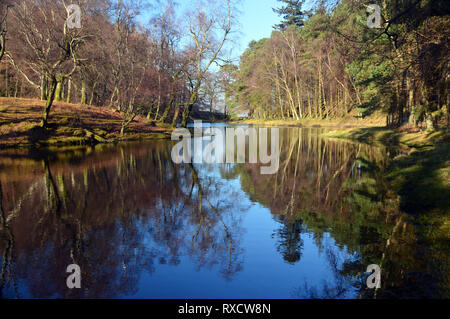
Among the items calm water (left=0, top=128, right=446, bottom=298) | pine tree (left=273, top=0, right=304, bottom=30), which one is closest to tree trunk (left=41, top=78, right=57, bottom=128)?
calm water (left=0, top=128, right=446, bottom=298)

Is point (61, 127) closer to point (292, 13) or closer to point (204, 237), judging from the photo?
point (204, 237)

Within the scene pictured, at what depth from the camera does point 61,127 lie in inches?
1024

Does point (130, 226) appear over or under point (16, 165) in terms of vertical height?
under

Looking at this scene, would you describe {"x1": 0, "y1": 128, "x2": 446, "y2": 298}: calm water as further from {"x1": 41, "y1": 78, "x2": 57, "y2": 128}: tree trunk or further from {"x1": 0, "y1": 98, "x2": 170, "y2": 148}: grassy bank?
{"x1": 41, "y1": 78, "x2": 57, "y2": 128}: tree trunk

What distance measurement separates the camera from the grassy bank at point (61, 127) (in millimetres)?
23094

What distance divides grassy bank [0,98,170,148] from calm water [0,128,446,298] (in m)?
11.6

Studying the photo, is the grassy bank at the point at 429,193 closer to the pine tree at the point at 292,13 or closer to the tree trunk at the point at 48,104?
the tree trunk at the point at 48,104

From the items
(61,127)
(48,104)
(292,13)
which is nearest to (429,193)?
(48,104)

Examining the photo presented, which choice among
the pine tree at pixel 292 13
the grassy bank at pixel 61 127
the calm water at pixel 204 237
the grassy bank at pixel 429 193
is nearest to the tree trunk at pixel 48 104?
the grassy bank at pixel 61 127

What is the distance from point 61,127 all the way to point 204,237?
23.3 metres

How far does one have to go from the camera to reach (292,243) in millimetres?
6836

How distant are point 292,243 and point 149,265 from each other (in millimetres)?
3034
